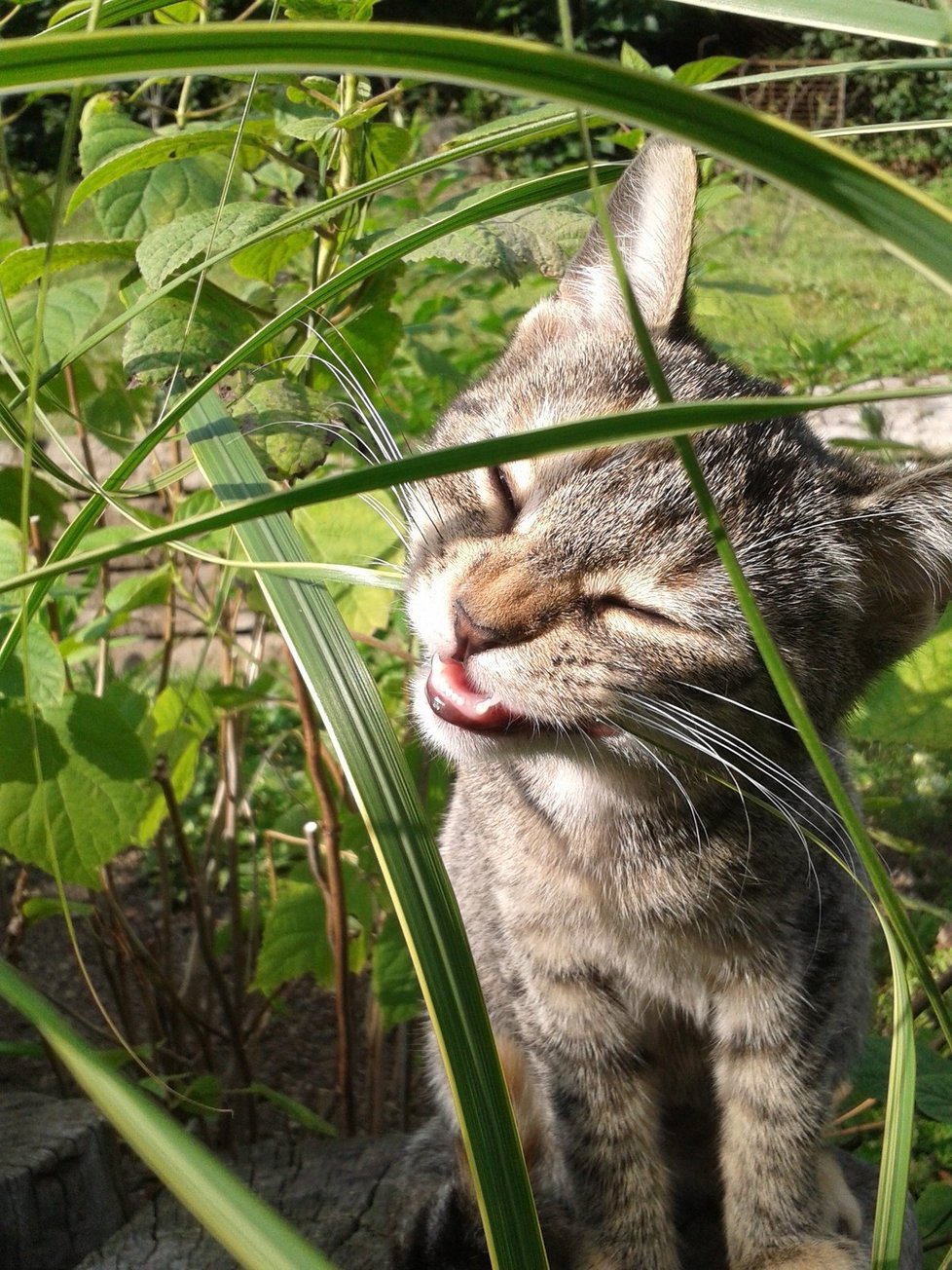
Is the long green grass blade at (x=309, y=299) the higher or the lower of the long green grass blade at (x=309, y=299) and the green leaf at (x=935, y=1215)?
the higher

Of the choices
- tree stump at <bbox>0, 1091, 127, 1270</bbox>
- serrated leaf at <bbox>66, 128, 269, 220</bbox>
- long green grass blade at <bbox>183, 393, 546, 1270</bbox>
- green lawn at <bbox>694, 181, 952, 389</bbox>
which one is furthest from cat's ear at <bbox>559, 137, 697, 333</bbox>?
green lawn at <bbox>694, 181, 952, 389</bbox>

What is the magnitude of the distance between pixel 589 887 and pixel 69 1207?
97cm

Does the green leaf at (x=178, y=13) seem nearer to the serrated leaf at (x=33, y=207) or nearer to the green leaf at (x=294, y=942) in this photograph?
the serrated leaf at (x=33, y=207)

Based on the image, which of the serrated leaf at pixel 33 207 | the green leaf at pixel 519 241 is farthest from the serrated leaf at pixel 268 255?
the serrated leaf at pixel 33 207

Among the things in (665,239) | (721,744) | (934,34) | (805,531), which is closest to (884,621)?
(805,531)

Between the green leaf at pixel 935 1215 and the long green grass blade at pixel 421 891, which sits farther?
the green leaf at pixel 935 1215

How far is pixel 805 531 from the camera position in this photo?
1.35 m

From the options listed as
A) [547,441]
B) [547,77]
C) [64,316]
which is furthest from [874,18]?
[64,316]

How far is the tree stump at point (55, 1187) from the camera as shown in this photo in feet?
5.56

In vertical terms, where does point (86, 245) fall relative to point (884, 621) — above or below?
above

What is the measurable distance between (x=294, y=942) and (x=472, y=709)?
100 cm

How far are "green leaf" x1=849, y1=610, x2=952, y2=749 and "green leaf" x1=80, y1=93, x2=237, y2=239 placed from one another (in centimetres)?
121

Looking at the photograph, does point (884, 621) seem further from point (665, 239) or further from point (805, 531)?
point (665, 239)

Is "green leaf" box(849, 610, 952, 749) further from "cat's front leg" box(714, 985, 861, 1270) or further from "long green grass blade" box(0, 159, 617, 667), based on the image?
"long green grass blade" box(0, 159, 617, 667)
